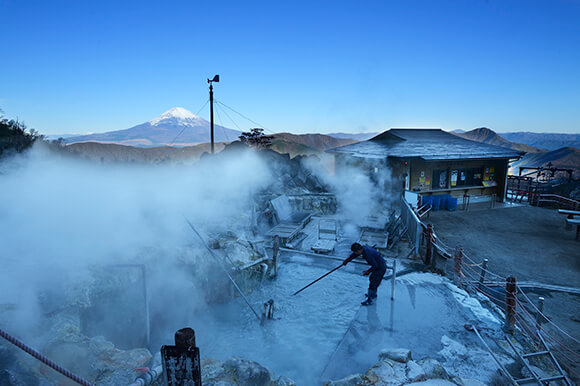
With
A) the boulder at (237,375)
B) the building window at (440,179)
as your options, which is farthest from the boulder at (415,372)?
the building window at (440,179)

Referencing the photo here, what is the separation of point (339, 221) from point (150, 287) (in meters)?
9.74

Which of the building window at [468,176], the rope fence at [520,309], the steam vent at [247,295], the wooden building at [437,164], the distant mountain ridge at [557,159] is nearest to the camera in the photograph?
the steam vent at [247,295]

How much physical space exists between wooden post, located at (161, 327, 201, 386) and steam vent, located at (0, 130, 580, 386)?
0.01 metres

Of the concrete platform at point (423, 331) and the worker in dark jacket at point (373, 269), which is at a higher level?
the worker in dark jacket at point (373, 269)

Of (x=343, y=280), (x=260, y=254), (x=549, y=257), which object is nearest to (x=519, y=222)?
(x=549, y=257)

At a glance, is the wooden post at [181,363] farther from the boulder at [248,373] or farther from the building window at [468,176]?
the building window at [468,176]

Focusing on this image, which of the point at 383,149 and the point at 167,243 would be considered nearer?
the point at 167,243

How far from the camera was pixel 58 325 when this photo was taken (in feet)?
13.5

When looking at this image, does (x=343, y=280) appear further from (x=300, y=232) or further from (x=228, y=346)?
(x=300, y=232)

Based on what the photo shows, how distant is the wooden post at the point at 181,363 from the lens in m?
2.33

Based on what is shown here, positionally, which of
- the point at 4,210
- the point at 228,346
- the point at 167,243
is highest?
the point at 4,210

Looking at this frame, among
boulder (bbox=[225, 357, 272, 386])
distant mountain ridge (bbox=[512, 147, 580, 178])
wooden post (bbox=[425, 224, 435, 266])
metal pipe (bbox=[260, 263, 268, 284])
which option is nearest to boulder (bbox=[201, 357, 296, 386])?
boulder (bbox=[225, 357, 272, 386])

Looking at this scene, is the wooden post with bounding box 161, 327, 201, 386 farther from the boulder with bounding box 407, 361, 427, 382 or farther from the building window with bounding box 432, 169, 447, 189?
the building window with bounding box 432, 169, 447, 189

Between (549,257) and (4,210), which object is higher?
(4,210)
